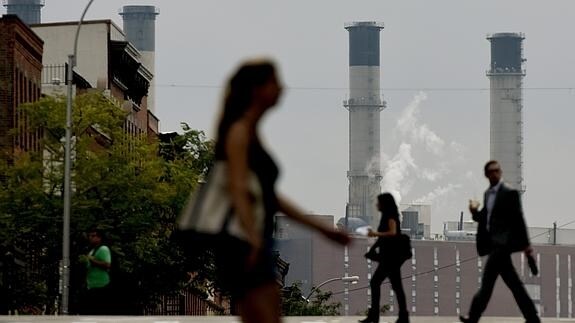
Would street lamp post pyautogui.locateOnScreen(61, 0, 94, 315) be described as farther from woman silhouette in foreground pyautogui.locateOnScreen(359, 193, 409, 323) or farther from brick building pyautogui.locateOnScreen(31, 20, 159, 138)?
brick building pyautogui.locateOnScreen(31, 20, 159, 138)

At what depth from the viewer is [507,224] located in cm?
2269

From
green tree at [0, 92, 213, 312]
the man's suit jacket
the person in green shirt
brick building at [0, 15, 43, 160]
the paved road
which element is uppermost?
brick building at [0, 15, 43, 160]

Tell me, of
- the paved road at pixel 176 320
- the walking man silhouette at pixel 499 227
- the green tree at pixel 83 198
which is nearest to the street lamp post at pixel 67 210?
the green tree at pixel 83 198

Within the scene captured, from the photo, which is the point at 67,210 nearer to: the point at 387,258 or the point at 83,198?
the point at 83,198

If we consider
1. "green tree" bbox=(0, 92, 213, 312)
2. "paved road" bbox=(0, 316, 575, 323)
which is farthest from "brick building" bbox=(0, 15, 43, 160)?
"paved road" bbox=(0, 316, 575, 323)

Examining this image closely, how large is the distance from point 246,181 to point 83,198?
177 feet

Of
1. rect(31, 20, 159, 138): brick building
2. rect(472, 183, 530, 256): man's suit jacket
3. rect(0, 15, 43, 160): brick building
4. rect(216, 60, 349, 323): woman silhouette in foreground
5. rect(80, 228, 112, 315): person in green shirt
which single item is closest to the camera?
rect(216, 60, 349, 323): woman silhouette in foreground

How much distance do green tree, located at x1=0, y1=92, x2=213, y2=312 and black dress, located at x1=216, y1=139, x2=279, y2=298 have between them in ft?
170

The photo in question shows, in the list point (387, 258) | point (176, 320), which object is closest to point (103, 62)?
point (176, 320)

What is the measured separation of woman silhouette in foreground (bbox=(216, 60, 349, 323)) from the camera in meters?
12.5

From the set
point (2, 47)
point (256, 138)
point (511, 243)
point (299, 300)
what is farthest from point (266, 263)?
point (299, 300)

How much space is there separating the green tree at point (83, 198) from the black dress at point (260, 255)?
51693mm

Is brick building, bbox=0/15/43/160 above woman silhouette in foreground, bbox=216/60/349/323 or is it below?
above

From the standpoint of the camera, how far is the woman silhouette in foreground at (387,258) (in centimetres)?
2509
